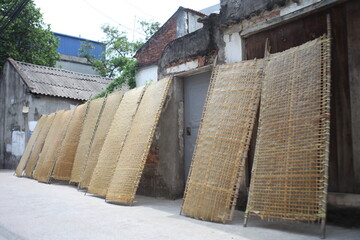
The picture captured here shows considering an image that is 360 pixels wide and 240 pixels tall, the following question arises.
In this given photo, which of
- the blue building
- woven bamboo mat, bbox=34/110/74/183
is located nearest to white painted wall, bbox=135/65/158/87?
woven bamboo mat, bbox=34/110/74/183

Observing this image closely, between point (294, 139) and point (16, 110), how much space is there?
46.5 feet

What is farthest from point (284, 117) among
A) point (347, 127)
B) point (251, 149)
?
point (251, 149)

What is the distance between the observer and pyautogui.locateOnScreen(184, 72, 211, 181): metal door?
19.1ft

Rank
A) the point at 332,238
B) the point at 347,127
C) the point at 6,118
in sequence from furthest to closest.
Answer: the point at 6,118 → the point at 347,127 → the point at 332,238

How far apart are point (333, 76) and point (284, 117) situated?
75cm

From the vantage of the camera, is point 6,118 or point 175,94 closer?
point 175,94

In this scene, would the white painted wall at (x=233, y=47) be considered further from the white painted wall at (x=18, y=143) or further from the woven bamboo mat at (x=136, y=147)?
the white painted wall at (x=18, y=143)

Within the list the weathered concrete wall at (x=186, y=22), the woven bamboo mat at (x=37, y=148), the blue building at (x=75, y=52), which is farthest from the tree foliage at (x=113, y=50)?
the woven bamboo mat at (x=37, y=148)

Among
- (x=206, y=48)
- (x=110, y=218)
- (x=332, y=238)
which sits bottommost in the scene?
(x=110, y=218)

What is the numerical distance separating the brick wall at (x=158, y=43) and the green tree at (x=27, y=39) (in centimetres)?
552

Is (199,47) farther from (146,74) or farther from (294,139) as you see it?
(146,74)

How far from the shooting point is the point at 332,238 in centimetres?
299

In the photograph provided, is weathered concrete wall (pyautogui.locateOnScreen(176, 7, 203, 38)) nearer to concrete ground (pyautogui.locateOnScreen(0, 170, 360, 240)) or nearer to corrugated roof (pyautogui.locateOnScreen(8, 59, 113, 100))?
corrugated roof (pyautogui.locateOnScreen(8, 59, 113, 100))

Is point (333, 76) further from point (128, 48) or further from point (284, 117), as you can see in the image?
point (128, 48)
